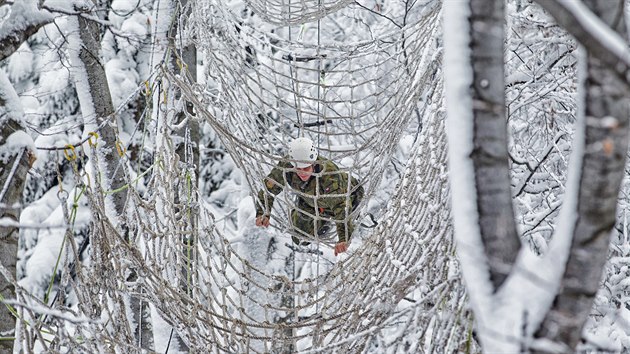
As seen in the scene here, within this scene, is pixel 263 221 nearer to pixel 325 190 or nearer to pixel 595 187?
pixel 325 190

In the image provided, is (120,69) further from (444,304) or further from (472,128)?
(472,128)

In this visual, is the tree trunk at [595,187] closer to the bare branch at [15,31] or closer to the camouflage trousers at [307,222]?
the camouflage trousers at [307,222]

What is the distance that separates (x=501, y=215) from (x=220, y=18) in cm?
333

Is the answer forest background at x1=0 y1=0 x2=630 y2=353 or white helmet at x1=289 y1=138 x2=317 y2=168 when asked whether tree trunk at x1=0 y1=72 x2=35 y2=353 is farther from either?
white helmet at x1=289 y1=138 x2=317 y2=168

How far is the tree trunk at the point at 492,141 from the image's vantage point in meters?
1.14

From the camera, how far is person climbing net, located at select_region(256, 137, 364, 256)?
149 inches

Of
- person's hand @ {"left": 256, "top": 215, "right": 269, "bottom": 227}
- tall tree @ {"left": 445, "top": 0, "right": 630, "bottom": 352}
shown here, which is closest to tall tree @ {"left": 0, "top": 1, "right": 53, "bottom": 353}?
person's hand @ {"left": 256, "top": 215, "right": 269, "bottom": 227}

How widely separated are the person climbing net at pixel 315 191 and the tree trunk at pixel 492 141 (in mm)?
2452

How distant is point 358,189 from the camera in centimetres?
398

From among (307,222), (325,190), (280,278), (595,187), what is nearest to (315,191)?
(325,190)

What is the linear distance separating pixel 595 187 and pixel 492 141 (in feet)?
0.54

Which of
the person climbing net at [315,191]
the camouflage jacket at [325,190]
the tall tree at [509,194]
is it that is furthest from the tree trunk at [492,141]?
the camouflage jacket at [325,190]

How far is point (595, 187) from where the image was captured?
3.57 ft

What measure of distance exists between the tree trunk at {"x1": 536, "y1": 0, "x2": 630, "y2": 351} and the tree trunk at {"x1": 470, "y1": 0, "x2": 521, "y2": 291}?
0.33 feet
